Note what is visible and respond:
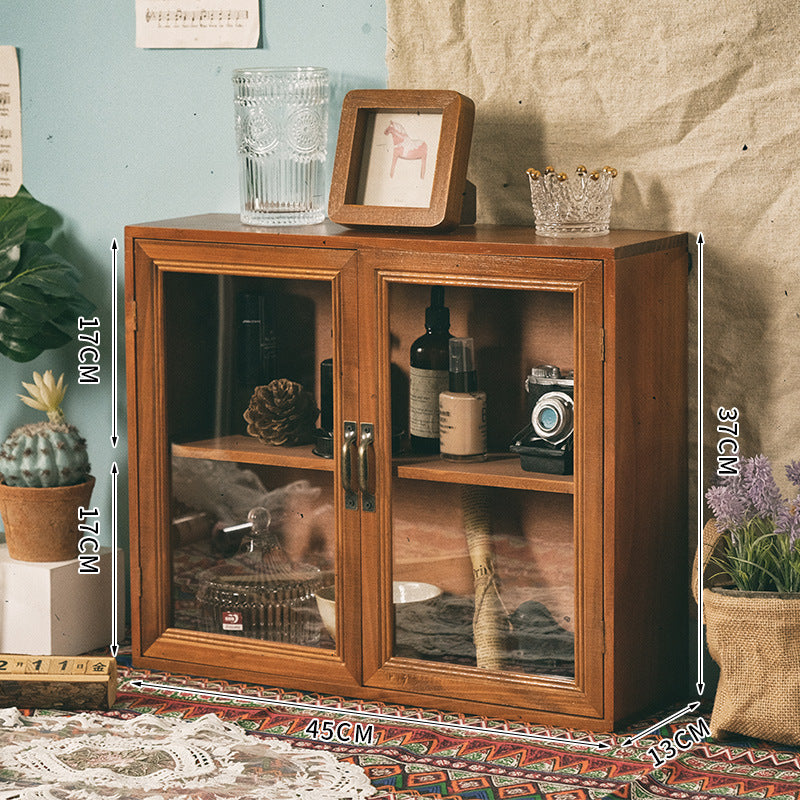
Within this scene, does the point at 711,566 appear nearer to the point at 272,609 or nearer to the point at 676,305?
the point at 676,305

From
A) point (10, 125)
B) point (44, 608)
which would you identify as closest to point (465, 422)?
point (44, 608)

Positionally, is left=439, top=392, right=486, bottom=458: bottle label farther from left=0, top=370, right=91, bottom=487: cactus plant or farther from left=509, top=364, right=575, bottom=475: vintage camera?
left=0, top=370, right=91, bottom=487: cactus plant

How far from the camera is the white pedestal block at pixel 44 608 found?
8.42 ft

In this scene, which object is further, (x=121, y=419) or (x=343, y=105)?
(x=121, y=419)

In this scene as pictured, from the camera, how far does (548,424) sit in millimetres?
2150

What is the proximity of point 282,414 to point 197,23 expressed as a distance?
0.83 metres

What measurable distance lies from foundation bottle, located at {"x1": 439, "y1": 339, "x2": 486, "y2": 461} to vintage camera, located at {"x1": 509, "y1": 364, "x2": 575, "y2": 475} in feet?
0.23

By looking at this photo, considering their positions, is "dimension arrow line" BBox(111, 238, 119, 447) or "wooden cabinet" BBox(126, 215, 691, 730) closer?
"wooden cabinet" BBox(126, 215, 691, 730)

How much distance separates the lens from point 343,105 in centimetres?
232

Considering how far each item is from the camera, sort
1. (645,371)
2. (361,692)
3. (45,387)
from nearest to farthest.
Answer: (645,371), (361,692), (45,387)

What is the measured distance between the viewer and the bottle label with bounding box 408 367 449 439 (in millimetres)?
2232

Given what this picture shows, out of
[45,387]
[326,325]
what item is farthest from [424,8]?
[45,387]

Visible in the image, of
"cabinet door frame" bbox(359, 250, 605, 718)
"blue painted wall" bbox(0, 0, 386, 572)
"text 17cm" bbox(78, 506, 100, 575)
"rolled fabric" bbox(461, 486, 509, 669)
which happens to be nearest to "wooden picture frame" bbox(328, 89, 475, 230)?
"cabinet door frame" bbox(359, 250, 605, 718)

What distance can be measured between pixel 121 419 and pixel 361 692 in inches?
35.1
